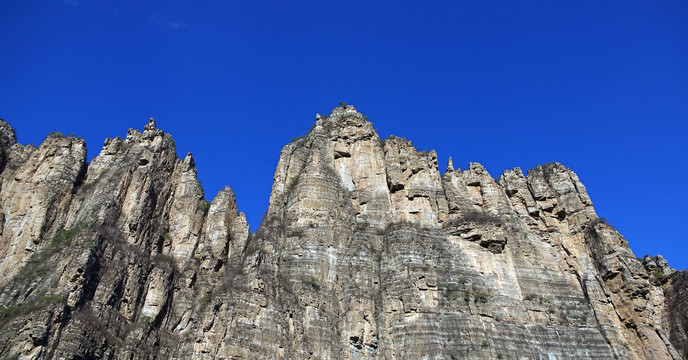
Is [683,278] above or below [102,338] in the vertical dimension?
above

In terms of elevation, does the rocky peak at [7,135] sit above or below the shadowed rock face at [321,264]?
above

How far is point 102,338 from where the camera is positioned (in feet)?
103

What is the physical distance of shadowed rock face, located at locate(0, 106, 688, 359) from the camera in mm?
33438

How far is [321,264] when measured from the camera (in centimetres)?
3891

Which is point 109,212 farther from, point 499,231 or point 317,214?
point 499,231

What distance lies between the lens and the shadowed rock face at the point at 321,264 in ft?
110

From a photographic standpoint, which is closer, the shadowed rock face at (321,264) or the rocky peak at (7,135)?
the shadowed rock face at (321,264)

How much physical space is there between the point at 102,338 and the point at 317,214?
1827 cm

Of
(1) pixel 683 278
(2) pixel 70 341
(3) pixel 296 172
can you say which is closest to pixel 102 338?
(2) pixel 70 341

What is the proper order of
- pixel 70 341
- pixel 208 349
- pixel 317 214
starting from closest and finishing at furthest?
pixel 70 341 < pixel 208 349 < pixel 317 214

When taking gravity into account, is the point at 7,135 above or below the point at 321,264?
above

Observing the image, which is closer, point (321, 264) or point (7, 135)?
point (321, 264)

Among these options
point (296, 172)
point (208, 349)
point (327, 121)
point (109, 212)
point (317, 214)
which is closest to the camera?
point (208, 349)

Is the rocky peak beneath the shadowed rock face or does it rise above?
above
